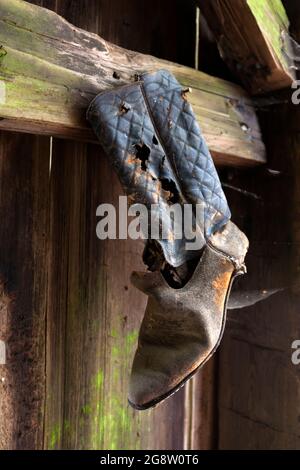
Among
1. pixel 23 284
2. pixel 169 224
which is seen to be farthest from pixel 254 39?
pixel 23 284

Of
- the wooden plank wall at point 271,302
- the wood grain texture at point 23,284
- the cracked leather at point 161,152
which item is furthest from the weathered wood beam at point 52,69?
the wooden plank wall at point 271,302

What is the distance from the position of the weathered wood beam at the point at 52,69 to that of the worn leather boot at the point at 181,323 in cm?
30

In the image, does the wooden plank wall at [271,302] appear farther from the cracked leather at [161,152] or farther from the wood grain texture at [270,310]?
the cracked leather at [161,152]

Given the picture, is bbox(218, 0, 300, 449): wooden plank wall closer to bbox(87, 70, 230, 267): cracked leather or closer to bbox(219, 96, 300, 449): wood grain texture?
bbox(219, 96, 300, 449): wood grain texture

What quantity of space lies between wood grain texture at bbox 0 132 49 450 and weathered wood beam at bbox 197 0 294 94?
47cm

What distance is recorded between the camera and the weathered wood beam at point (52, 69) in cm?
70

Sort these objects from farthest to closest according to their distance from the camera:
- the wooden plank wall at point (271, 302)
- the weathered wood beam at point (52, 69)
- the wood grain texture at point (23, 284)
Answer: the wooden plank wall at point (271, 302)
the wood grain texture at point (23, 284)
the weathered wood beam at point (52, 69)

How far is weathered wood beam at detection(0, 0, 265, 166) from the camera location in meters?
0.70

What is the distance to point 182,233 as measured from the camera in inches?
32.4

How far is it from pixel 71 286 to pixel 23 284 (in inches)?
4.7

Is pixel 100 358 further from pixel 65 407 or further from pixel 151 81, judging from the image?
pixel 151 81

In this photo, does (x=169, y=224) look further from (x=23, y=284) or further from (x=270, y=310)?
(x=270, y=310)
